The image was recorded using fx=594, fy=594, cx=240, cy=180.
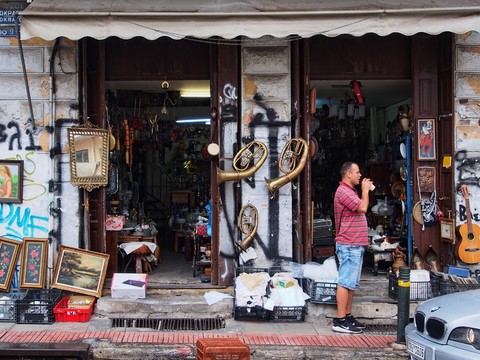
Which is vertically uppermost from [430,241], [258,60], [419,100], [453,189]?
[258,60]

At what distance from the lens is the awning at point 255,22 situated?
6820 mm

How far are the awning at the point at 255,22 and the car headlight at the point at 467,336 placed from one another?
11.7ft

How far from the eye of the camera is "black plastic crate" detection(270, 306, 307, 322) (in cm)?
748

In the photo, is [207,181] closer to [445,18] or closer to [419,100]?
[419,100]

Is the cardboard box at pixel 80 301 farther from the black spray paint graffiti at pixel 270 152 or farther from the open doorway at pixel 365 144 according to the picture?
the open doorway at pixel 365 144

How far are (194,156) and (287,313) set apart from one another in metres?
5.94

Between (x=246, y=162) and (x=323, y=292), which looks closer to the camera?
(x=323, y=292)

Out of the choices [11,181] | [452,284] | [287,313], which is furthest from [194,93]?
[452,284]

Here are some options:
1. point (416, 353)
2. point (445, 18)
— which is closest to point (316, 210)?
point (445, 18)

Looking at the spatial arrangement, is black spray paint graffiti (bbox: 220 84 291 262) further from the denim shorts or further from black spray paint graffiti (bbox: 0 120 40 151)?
black spray paint graffiti (bbox: 0 120 40 151)

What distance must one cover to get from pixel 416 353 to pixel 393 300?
2.65 meters

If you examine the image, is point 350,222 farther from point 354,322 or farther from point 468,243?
point 468,243

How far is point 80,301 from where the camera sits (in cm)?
772

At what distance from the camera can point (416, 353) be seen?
208 inches
